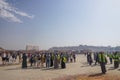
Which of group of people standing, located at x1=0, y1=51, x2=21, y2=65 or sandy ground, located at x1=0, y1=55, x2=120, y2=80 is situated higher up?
group of people standing, located at x1=0, y1=51, x2=21, y2=65

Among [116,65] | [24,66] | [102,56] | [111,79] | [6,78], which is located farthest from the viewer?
[24,66]

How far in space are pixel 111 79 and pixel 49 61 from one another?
1181 centimetres

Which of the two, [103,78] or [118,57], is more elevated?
[118,57]

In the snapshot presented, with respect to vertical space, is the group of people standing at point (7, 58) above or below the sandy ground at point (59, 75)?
above

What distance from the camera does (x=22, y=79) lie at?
16938mm

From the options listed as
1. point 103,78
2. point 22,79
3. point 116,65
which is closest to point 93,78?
point 103,78

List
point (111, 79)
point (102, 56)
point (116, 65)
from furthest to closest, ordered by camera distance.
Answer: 1. point (116, 65)
2. point (102, 56)
3. point (111, 79)

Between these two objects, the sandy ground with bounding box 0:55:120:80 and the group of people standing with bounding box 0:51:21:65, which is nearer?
the sandy ground with bounding box 0:55:120:80

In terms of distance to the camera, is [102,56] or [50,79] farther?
[102,56]

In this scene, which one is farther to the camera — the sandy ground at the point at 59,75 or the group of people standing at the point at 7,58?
the group of people standing at the point at 7,58

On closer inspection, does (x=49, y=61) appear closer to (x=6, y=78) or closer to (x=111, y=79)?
(x=6, y=78)

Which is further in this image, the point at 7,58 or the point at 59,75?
the point at 7,58

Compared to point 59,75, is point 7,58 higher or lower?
higher

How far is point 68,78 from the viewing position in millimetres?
17125
